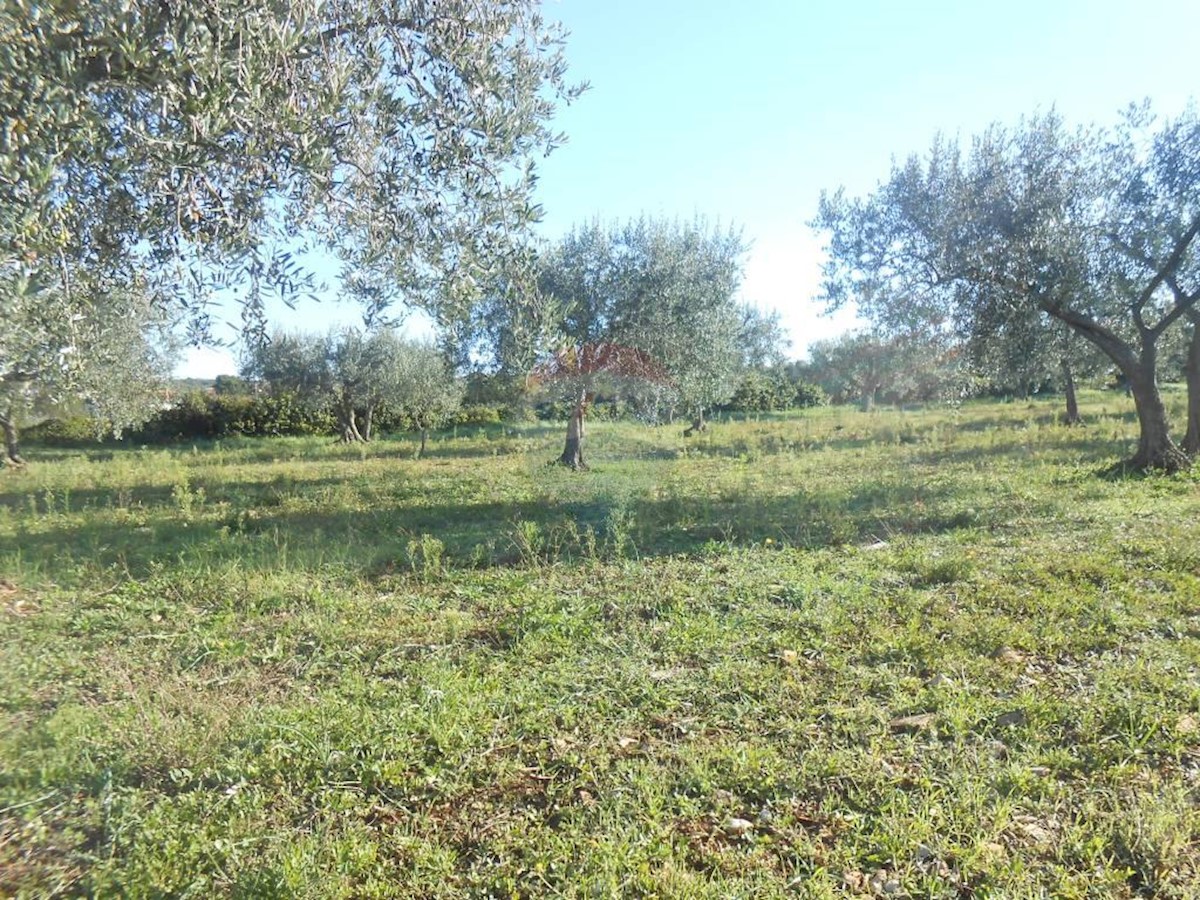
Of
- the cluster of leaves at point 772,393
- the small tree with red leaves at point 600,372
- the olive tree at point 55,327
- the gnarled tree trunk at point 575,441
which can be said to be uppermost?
the cluster of leaves at point 772,393

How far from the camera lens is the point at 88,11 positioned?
9.75 ft

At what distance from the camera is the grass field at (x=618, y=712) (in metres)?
2.71

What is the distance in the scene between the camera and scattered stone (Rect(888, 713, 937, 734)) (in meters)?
3.69

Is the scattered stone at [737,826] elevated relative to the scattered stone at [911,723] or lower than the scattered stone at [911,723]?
lower

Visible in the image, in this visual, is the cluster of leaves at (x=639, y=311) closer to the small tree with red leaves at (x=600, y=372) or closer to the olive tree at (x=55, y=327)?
the small tree with red leaves at (x=600, y=372)

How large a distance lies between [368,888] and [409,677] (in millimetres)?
1944

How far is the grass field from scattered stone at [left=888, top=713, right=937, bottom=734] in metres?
0.03

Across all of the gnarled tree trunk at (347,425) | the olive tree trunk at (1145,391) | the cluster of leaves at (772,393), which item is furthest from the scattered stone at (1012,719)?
the cluster of leaves at (772,393)

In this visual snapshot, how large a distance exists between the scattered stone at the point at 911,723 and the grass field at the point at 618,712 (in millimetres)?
32

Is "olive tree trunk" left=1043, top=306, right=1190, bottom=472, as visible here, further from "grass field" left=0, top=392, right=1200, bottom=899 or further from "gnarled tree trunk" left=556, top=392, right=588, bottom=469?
"gnarled tree trunk" left=556, top=392, right=588, bottom=469

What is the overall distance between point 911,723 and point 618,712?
175 cm

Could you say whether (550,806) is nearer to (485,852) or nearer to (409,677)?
(485,852)

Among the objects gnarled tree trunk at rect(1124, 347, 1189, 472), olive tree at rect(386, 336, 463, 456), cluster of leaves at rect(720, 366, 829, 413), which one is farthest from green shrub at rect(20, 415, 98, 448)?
gnarled tree trunk at rect(1124, 347, 1189, 472)

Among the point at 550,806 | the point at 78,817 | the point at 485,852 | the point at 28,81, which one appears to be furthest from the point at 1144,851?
the point at 28,81
